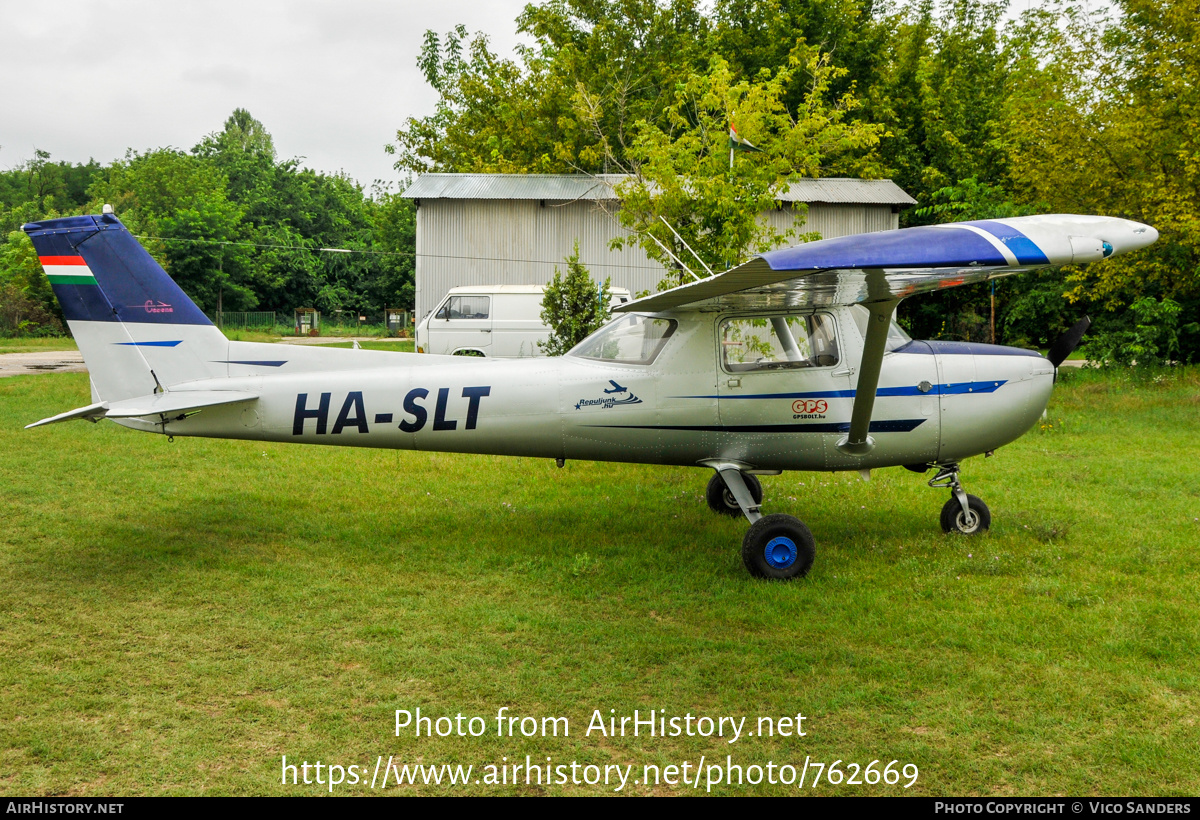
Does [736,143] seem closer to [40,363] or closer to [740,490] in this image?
[740,490]

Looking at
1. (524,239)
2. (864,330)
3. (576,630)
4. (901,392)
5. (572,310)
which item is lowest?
(576,630)

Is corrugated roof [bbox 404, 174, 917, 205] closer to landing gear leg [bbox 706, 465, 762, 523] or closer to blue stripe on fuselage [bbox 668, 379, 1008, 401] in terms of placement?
blue stripe on fuselage [bbox 668, 379, 1008, 401]

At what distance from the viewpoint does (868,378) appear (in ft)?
21.1

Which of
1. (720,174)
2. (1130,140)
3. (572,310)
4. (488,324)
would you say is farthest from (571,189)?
(1130,140)

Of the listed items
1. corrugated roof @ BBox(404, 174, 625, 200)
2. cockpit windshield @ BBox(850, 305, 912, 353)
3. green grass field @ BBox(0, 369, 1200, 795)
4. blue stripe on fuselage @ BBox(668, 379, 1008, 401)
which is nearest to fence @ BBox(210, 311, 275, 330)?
corrugated roof @ BBox(404, 174, 625, 200)

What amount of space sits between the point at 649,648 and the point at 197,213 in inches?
1810

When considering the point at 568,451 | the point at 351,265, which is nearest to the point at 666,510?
the point at 568,451

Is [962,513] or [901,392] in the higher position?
[901,392]

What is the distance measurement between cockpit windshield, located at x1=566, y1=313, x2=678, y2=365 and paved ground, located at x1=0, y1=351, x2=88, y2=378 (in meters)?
19.7

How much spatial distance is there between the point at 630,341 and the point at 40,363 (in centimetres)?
2477

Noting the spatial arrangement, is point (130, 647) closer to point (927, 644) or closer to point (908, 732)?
point (908, 732)

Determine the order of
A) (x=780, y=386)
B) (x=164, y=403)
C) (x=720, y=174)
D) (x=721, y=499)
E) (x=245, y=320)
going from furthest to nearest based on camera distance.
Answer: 1. (x=245, y=320)
2. (x=720, y=174)
3. (x=721, y=499)
4. (x=780, y=386)
5. (x=164, y=403)

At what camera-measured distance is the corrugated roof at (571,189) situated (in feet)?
78.0

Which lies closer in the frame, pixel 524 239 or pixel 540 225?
pixel 540 225
